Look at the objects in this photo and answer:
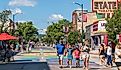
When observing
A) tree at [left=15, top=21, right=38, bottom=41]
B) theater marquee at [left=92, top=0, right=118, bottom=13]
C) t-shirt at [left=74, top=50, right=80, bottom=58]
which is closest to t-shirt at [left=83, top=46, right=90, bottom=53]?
t-shirt at [left=74, top=50, right=80, bottom=58]

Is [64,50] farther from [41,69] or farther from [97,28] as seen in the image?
[97,28]

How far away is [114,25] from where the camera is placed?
43812 millimetres

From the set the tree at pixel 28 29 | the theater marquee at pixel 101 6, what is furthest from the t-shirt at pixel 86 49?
the tree at pixel 28 29

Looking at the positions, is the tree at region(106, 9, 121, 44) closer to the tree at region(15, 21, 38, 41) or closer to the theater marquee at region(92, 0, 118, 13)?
the theater marquee at region(92, 0, 118, 13)

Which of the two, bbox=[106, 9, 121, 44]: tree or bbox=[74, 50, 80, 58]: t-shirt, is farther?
bbox=[106, 9, 121, 44]: tree

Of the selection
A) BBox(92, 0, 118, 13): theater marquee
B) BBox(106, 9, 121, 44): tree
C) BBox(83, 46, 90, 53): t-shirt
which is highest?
BBox(92, 0, 118, 13): theater marquee

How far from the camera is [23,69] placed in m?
26.1

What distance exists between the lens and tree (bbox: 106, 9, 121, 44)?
41.3 m

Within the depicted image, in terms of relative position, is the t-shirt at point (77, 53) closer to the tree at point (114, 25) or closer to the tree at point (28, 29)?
the tree at point (114, 25)

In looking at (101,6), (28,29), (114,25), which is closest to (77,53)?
(101,6)

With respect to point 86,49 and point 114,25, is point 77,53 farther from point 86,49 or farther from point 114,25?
point 114,25

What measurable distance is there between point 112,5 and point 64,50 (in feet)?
22.7

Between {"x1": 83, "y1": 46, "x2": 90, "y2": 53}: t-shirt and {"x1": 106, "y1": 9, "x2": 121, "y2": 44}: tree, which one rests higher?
{"x1": 106, "y1": 9, "x2": 121, "y2": 44}: tree

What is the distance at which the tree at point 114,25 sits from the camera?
41253 millimetres
